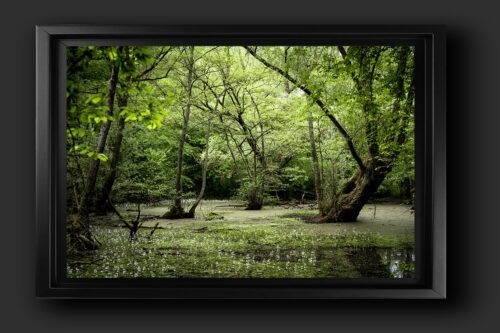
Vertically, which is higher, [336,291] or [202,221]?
[202,221]

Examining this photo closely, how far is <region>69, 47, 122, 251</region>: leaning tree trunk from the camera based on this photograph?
2092 mm

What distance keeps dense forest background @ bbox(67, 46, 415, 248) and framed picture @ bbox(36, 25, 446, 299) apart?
12 millimetres

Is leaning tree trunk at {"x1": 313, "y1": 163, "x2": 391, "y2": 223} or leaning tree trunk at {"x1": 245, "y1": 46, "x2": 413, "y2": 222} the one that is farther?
leaning tree trunk at {"x1": 313, "y1": 163, "x2": 391, "y2": 223}

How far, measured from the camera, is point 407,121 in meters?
2.19

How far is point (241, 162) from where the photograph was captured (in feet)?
10.4

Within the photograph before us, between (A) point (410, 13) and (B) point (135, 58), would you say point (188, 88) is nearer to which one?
(B) point (135, 58)

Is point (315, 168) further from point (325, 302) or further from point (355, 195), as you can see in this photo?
point (325, 302)

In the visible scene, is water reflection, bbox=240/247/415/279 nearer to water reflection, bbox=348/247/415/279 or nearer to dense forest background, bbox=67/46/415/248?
water reflection, bbox=348/247/415/279

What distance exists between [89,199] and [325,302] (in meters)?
1.55

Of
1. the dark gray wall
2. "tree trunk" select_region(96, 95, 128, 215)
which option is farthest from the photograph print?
the dark gray wall

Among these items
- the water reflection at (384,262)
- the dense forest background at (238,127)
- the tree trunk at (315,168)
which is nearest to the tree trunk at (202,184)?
the dense forest background at (238,127)
